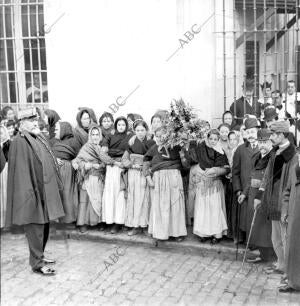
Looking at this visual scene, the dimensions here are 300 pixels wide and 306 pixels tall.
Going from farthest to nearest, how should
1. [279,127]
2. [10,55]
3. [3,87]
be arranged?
[3,87], [10,55], [279,127]

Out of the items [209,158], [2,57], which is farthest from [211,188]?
[2,57]

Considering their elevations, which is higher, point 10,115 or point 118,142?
point 10,115

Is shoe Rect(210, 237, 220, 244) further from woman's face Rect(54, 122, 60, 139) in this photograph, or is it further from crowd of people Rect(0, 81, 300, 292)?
woman's face Rect(54, 122, 60, 139)

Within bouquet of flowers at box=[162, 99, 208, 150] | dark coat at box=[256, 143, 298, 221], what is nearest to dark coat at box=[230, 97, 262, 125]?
bouquet of flowers at box=[162, 99, 208, 150]

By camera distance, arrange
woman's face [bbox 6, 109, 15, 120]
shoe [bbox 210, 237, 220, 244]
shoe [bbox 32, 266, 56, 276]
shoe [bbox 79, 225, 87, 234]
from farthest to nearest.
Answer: woman's face [bbox 6, 109, 15, 120] → shoe [bbox 79, 225, 87, 234] → shoe [bbox 210, 237, 220, 244] → shoe [bbox 32, 266, 56, 276]

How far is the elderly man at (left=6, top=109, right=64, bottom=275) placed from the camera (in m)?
5.46

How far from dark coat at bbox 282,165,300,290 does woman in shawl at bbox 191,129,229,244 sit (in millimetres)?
1372

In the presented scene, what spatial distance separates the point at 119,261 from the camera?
19.9ft

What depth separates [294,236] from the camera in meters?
4.80

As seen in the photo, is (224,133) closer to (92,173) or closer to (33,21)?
(92,173)

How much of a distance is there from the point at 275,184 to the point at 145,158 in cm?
195

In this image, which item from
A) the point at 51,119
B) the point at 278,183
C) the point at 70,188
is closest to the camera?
the point at 278,183

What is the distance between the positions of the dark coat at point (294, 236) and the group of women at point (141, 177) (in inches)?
54.9

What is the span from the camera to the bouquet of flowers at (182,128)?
20.1 feet
